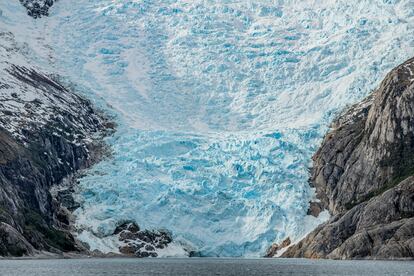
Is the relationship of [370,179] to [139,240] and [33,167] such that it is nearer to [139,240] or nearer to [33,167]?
[139,240]

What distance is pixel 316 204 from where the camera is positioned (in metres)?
178

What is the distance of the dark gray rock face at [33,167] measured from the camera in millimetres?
152500

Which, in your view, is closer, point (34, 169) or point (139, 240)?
point (34, 169)

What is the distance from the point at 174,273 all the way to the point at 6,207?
6013cm

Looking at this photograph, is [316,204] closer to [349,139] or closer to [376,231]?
[349,139]

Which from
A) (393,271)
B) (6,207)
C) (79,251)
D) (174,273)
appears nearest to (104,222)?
(79,251)

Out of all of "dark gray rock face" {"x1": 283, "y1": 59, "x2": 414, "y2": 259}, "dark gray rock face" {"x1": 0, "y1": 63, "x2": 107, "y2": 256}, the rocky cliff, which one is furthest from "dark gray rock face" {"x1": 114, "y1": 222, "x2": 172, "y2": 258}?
"dark gray rock face" {"x1": 283, "y1": 59, "x2": 414, "y2": 259}

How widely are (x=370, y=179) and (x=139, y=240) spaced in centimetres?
5124

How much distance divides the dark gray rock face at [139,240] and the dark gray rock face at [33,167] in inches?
444

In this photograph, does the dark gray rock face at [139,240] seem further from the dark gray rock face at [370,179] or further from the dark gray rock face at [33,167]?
the dark gray rock face at [370,179]

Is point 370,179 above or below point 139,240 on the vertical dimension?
above

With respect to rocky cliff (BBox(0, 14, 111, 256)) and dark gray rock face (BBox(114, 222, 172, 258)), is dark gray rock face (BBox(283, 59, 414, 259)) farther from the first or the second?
rocky cliff (BBox(0, 14, 111, 256))

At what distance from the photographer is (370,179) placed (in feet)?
551

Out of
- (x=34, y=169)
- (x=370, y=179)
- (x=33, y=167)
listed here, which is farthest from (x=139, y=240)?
(x=370, y=179)
